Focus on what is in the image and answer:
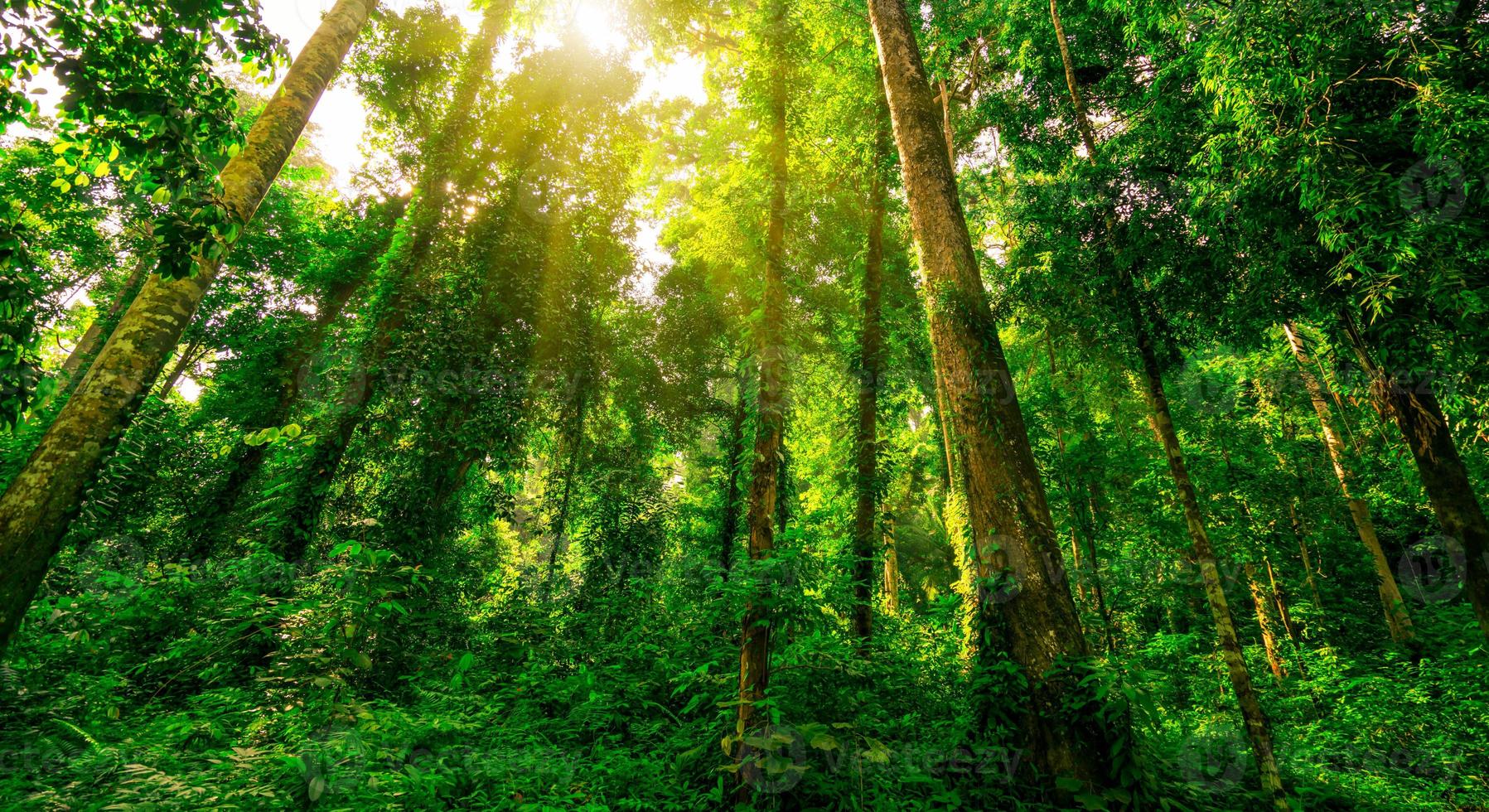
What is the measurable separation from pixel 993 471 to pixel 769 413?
126 inches

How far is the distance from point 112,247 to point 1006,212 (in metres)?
25.0

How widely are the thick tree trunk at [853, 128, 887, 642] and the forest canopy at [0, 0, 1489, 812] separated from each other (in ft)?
0.48

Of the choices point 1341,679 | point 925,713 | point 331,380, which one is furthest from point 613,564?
point 1341,679

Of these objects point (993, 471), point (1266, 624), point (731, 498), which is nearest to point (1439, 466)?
point (993, 471)

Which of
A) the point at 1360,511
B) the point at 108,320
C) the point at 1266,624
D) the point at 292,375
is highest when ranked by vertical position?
the point at 108,320

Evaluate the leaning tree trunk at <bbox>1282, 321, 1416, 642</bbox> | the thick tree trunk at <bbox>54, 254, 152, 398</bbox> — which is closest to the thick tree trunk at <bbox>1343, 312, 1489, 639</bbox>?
the leaning tree trunk at <bbox>1282, 321, 1416, 642</bbox>

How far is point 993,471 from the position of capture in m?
4.23

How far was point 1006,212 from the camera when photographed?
1059 cm

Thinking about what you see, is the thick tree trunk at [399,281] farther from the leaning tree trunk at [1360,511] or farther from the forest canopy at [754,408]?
the leaning tree trunk at [1360,511]

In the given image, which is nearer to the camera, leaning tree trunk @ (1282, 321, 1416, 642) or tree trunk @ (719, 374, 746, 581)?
leaning tree trunk @ (1282, 321, 1416, 642)

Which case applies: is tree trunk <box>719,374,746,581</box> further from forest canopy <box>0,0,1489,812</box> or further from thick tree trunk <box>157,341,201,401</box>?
thick tree trunk <box>157,341,201,401</box>

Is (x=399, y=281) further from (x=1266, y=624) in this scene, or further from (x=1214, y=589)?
(x=1266, y=624)

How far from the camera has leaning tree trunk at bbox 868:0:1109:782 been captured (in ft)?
11.5

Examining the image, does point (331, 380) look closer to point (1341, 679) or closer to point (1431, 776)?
point (1431, 776)
